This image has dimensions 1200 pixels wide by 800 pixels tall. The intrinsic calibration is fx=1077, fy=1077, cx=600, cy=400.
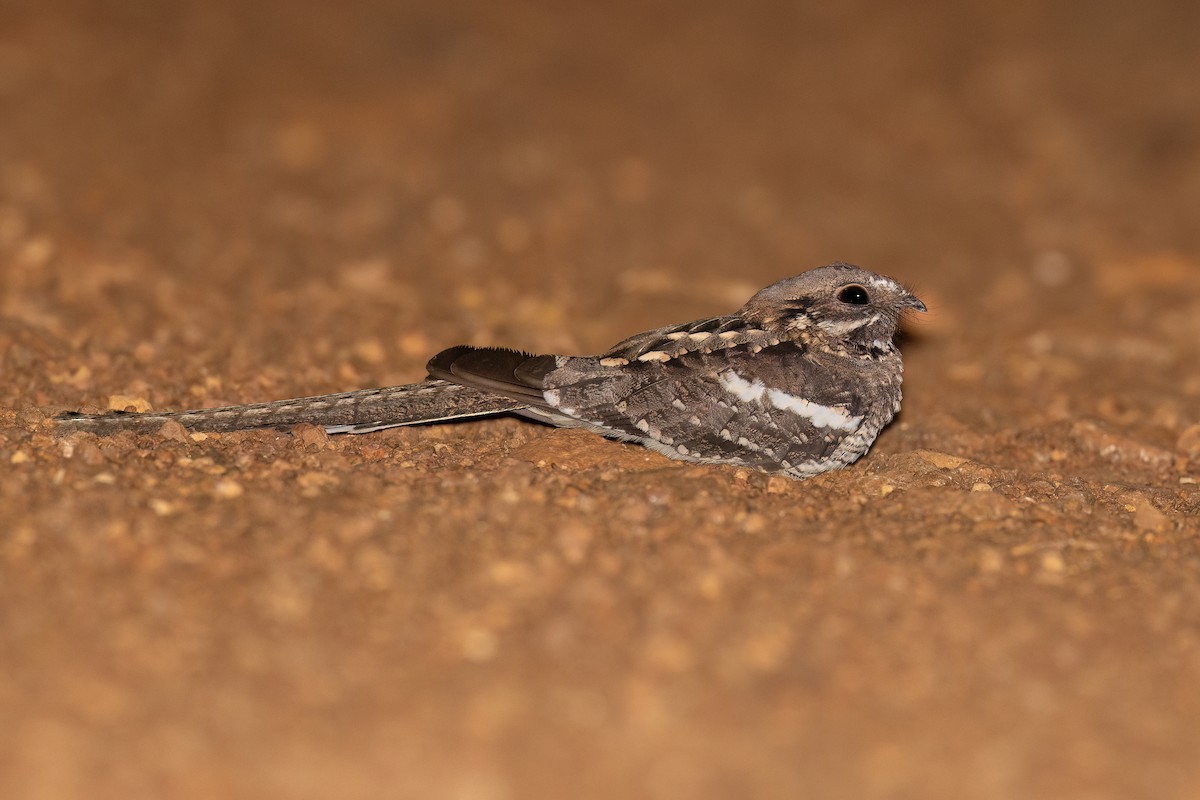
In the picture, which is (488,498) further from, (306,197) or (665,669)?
(306,197)

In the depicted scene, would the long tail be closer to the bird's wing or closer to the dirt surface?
the dirt surface

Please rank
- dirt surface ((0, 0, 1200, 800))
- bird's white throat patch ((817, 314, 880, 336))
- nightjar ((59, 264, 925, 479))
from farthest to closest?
1. bird's white throat patch ((817, 314, 880, 336))
2. nightjar ((59, 264, 925, 479))
3. dirt surface ((0, 0, 1200, 800))

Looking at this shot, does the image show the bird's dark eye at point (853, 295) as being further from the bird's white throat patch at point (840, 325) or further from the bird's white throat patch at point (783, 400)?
the bird's white throat patch at point (783, 400)

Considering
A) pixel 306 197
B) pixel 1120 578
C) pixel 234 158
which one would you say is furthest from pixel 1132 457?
pixel 234 158

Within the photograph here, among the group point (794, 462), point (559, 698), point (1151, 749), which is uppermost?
point (794, 462)

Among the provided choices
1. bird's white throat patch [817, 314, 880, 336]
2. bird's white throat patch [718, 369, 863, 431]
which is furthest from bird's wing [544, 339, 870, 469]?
bird's white throat patch [817, 314, 880, 336]

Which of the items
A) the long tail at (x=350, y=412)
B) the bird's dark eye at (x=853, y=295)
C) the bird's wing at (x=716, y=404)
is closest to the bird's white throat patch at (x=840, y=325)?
the bird's dark eye at (x=853, y=295)
